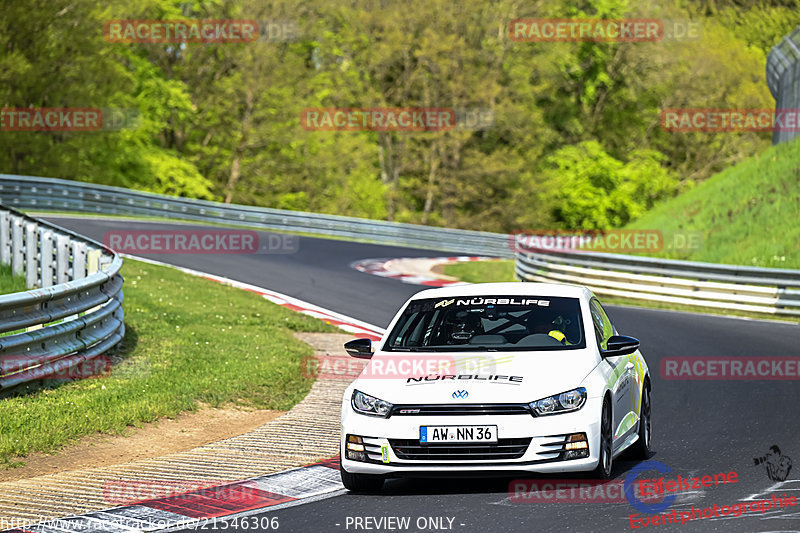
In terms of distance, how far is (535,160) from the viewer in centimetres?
6175

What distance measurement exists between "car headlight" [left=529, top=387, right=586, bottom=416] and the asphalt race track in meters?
0.62

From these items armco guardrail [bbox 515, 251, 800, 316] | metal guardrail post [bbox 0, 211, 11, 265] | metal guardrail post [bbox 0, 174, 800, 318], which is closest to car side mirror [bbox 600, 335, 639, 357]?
metal guardrail post [bbox 0, 174, 800, 318]

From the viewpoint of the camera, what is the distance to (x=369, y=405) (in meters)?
7.70

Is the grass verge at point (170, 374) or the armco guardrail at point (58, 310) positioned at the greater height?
the armco guardrail at point (58, 310)

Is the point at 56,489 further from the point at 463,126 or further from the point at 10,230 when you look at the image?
the point at 463,126

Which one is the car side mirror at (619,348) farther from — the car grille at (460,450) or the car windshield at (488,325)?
the car grille at (460,450)

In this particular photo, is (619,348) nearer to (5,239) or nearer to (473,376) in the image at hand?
(473,376)

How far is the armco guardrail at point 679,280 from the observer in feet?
72.5

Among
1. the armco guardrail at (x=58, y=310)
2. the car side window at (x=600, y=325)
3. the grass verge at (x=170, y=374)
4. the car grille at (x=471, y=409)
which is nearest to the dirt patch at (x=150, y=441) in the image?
the grass verge at (x=170, y=374)

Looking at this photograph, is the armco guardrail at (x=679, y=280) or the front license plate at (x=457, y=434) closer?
the front license plate at (x=457, y=434)

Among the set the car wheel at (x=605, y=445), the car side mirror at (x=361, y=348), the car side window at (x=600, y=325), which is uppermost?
the car side window at (x=600, y=325)

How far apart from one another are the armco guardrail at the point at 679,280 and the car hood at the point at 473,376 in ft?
49.6

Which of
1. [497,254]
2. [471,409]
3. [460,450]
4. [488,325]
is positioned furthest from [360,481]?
[497,254]

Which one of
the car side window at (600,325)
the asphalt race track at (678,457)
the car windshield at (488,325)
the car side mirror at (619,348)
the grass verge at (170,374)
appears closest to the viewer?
the asphalt race track at (678,457)
